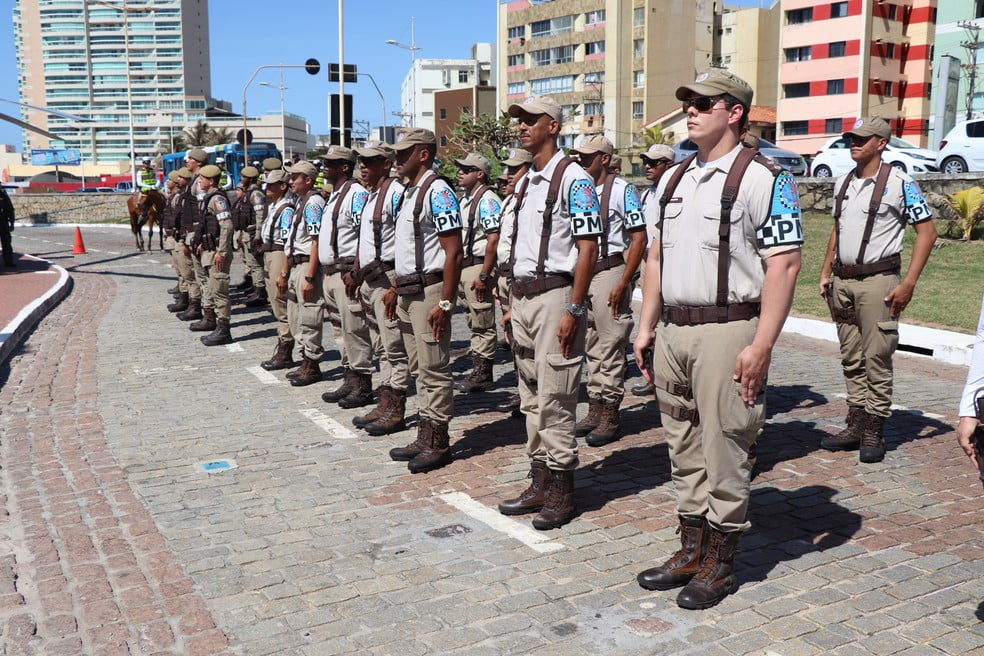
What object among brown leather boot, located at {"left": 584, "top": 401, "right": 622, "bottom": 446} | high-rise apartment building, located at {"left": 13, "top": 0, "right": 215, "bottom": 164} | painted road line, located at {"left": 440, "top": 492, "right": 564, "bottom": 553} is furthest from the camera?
high-rise apartment building, located at {"left": 13, "top": 0, "right": 215, "bottom": 164}

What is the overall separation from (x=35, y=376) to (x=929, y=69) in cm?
5645

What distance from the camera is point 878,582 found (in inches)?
169

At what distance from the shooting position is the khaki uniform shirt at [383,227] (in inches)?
272

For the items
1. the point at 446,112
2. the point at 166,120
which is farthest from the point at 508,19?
the point at 166,120

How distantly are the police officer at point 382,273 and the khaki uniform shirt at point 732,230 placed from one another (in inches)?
121

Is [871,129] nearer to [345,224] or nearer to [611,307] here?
[611,307]

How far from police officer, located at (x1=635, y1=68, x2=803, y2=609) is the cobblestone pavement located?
45 centimetres

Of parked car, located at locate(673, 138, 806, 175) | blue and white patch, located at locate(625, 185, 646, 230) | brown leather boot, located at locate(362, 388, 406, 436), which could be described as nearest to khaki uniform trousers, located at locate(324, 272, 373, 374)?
brown leather boot, located at locate(362, 388, 406, 436)

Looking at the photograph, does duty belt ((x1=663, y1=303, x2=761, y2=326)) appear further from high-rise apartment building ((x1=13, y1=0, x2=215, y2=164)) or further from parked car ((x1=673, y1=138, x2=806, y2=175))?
high-rise apartment building ((x1=13, y1=0, x2=215, y2=164))

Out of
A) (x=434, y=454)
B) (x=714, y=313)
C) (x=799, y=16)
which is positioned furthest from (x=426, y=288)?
(x=799, y=16)

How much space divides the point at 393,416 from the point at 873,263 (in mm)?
3558

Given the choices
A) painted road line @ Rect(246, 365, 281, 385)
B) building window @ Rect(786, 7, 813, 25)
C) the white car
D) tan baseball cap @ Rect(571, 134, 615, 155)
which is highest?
building window @ Rect(786, 7, 813, 25)

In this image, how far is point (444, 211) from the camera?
617cm

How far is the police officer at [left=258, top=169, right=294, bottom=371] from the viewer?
32.2 ft
